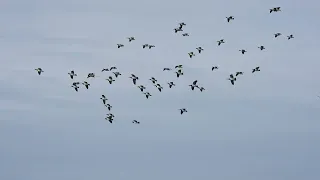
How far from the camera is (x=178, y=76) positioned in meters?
115

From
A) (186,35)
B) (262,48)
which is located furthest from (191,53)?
(262,48)

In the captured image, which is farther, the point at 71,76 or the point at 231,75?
the point at 231,75

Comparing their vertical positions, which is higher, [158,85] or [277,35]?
[277,35]

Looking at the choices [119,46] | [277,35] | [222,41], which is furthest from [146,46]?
[277,35]

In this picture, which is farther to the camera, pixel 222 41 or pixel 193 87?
pixel 222 41

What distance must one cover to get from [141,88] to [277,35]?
90.8ft

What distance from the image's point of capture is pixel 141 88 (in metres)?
115

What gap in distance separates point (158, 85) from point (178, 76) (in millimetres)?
4288

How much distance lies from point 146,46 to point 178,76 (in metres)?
9.29

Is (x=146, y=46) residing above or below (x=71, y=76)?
above

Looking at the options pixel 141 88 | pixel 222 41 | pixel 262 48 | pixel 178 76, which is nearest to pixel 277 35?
pixel 262 48

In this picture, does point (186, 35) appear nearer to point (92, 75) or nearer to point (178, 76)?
point (178, 76)

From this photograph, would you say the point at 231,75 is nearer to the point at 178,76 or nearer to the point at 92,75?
the point at 178,76

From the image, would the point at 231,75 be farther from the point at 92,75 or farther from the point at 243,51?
the point at 92,75
